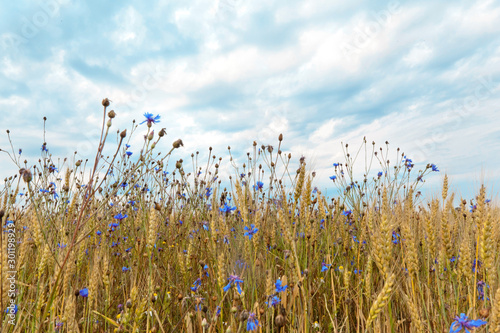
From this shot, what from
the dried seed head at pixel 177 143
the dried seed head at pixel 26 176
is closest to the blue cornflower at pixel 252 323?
the dried seed head at pixel 177 143

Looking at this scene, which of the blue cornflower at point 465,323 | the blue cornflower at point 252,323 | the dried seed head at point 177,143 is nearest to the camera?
the blue cornflower at point 465,323

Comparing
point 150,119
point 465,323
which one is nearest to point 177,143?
point 150,119

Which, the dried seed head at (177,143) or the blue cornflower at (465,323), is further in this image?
the dried seed head at (177,143)

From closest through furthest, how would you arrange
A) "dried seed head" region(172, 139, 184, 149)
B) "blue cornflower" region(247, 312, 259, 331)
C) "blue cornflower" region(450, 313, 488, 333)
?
"blue cornflower" region(450, 313, 488, 333)
"blue cornflower" region(247, 312, 259, 331)
"dried seed head" region(172, 139, 184, 149)

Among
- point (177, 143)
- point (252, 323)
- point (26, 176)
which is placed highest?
point (177, 143)

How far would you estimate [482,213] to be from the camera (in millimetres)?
1748

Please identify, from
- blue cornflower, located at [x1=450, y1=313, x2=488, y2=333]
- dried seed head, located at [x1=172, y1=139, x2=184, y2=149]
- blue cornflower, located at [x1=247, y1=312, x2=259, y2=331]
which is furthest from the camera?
dried seed head, located at [x1=172, y1=139, x2=184, y2=149]

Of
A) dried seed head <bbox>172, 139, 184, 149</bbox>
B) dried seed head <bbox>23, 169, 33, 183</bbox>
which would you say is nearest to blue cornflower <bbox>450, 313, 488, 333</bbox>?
dried seed head <bbox>172, 139, 184, 149</bbox>

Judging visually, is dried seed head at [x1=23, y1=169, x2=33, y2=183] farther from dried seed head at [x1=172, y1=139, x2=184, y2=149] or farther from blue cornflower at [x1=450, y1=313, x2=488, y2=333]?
blue cornflower at [x1=450, y1=313, x2=488, y2=333]

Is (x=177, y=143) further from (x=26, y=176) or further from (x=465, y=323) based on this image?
(x=465, y=323)

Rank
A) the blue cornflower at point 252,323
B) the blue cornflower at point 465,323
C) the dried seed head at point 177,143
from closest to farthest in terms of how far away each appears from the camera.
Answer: the blue cornflower at point 465,323, the blue cornflower at point 252,323, the dried seed head at point 177,143

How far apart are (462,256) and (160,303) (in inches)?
80.9

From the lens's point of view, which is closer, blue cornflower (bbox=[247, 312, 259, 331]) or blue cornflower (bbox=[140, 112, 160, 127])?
blue cornflower (bbox=[247, 312, 259, 331])

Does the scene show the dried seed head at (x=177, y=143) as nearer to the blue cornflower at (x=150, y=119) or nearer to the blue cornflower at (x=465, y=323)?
the blue cornflower at (x=150, y=119)
